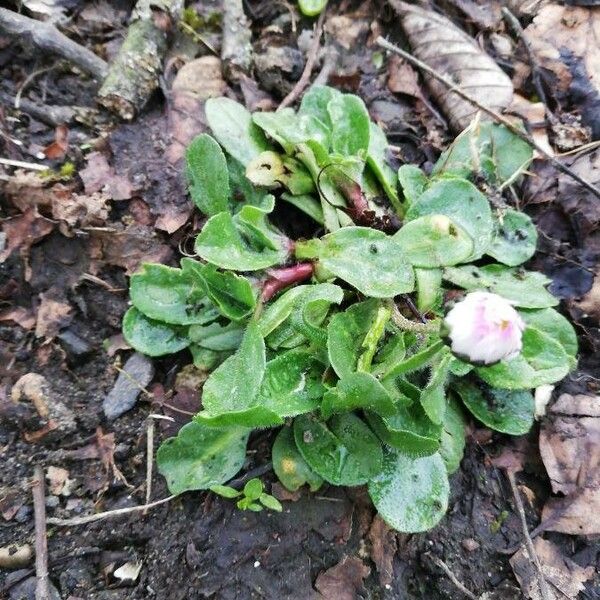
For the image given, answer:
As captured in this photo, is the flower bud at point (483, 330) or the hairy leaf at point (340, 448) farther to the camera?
the hairy leaf at point (340, 448)

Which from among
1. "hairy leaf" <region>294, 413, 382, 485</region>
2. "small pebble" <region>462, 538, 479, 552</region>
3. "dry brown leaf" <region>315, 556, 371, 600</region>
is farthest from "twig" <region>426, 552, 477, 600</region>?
"hairy leaf" <region>294, 413, 382, 485</region>

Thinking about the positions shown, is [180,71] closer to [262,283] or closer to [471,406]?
[262,283]

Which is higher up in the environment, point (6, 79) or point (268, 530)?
point (6, 79)

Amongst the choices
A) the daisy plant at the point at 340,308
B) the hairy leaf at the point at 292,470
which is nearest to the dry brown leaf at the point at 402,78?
the daisy plant at the point at 340,308

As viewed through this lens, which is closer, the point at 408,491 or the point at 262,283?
the point at 408,491

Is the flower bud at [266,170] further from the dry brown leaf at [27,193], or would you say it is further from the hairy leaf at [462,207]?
the dry brown leaf at [27,193]

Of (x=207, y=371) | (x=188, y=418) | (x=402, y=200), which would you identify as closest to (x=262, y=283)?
(x=207, y=371)
